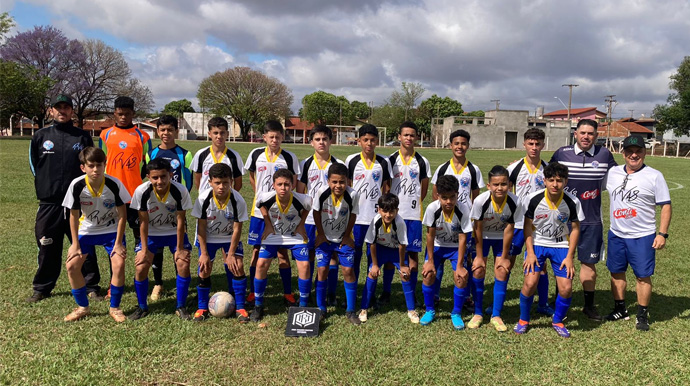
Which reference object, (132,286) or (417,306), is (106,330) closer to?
(132,286)

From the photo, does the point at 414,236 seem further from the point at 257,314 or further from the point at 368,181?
the point at 257,314

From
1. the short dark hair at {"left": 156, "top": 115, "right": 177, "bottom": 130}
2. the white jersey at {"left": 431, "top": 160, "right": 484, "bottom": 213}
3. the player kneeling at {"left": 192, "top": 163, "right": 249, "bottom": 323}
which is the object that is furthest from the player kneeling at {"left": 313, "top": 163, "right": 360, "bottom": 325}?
the short dark hair at {"left": 156, "top": 115, "right": 177, "bottom": 130}

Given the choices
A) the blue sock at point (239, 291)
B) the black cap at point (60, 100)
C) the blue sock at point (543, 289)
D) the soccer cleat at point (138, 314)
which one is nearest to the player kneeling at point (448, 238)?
the blue sock at point (543, 289)

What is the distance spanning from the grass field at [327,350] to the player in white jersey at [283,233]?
15.1 inches

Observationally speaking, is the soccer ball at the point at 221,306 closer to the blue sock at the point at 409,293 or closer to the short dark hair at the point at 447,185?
the blue sock at the point at 409,293

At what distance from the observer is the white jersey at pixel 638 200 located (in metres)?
4.43

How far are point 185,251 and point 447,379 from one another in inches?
114

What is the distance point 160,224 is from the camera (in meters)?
4.62

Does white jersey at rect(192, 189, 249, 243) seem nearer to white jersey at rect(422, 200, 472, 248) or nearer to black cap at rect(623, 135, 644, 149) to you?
white jersey at rect(422, 200, 472, 248)

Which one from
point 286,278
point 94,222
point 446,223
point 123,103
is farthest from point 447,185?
point 123,103

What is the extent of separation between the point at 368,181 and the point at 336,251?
3.06 ft

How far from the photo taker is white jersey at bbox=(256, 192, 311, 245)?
4598 mm

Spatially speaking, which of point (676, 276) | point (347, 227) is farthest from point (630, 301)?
point (347, 227)

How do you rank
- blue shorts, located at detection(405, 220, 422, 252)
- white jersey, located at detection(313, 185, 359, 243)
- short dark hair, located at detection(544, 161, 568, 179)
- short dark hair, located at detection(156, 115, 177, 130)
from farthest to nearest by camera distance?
1. short dark hair, located at detection(156, 115, 177, 130)
2. blue shorts, located at detection(405, 220, 422, 252)
3. white jersey, located at detection(313, 185, 359, 243)
4. short dark hair, located at detection(544, 161, 568, 179)
